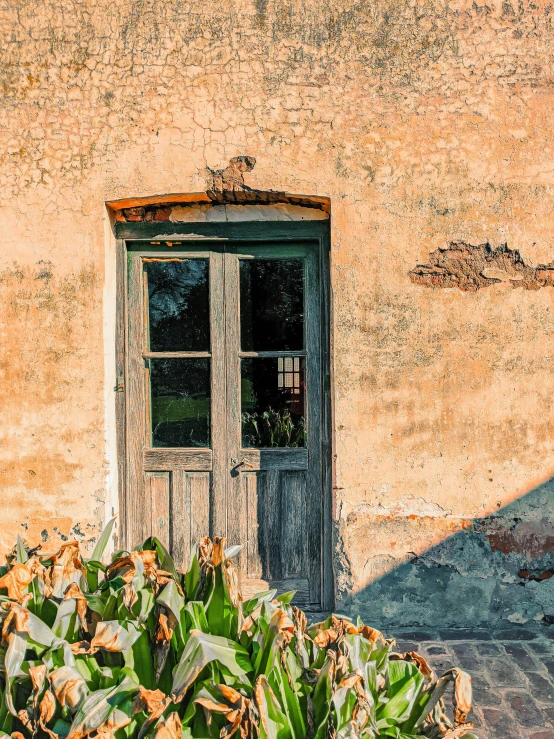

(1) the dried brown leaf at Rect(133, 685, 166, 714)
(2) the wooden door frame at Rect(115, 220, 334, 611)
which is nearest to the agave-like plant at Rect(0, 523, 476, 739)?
(1) the dried brown leaf at Rect(133, 685, 166, 714)

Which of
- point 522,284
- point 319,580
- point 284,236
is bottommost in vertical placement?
point 319,580

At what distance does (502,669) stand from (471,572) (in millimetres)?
600

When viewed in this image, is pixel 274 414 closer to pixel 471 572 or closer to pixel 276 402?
pixel 276 402

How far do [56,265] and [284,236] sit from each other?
4.57 ft

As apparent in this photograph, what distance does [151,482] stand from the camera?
407 cm

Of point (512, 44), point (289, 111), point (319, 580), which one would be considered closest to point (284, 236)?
point (289, 111)

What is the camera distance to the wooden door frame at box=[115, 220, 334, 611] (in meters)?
3.99

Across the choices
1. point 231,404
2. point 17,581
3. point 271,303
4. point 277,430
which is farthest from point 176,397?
point 17,581

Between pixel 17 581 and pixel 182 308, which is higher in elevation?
pixel 182 308

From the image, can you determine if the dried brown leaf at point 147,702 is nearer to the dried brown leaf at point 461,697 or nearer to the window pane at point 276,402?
the dried brown leaf at point 461,697

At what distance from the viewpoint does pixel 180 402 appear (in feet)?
13.4

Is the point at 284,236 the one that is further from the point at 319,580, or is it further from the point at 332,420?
the point at 319,580

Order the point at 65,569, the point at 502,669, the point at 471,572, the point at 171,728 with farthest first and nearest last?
the point at 471,572, the point at 502,669, the point at 65,569, the point at 171,728

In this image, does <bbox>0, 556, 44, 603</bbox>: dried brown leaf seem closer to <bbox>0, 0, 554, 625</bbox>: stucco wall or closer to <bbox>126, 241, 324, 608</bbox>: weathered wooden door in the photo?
<bbox>0, 0, 554, 625</bbox>: stucco wall
